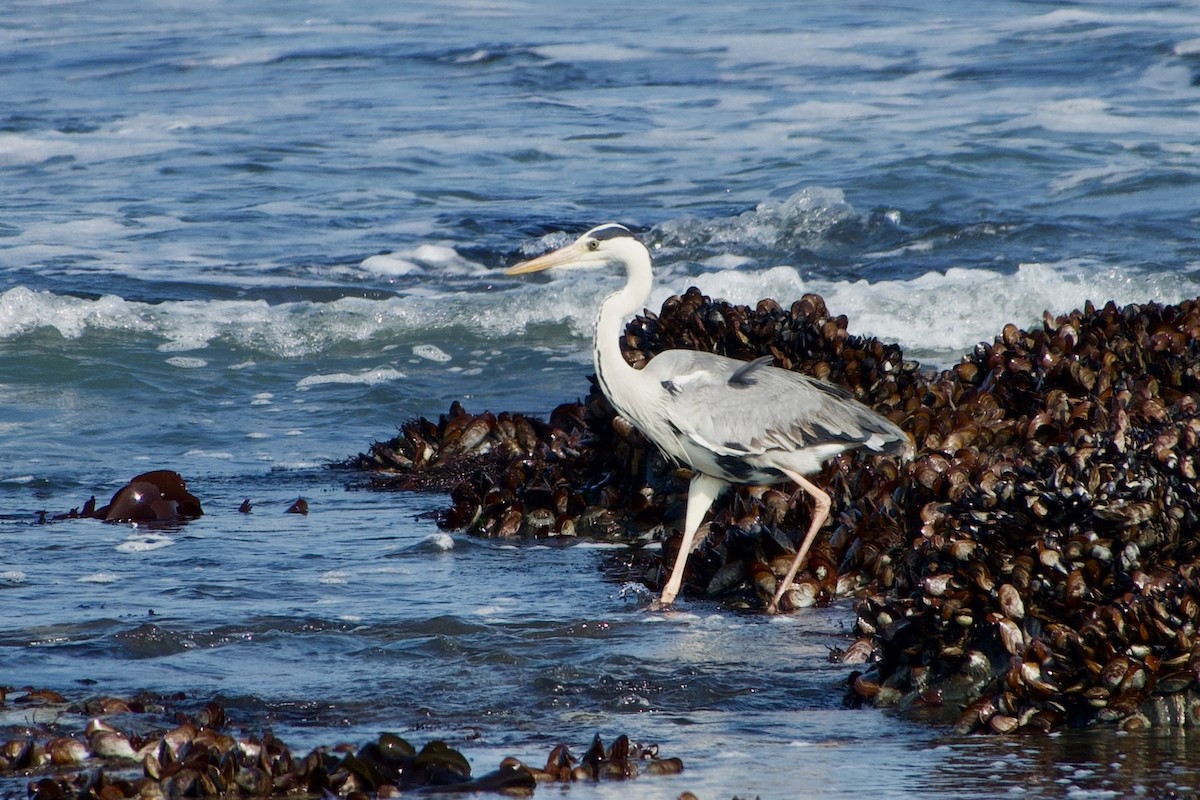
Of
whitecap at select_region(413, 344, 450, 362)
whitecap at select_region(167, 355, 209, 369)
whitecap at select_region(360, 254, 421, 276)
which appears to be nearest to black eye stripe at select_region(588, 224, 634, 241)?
whitecap at select_region(413, 344, 450, 362)

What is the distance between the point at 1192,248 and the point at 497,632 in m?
13.5

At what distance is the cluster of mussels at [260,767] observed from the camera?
14.4 ft

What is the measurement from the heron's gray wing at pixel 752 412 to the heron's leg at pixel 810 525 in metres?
0.19

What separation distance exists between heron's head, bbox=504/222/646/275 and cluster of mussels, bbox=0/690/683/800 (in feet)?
11.7

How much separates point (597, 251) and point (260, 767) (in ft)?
13.3

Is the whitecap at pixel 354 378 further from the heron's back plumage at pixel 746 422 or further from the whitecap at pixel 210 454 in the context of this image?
the heron's back plumage at pixel 746 422

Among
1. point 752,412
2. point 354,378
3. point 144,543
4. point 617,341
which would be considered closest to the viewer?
point 752,412

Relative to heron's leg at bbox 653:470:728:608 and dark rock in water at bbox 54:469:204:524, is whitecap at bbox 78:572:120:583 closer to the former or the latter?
dark rock in water at bbox 54:469:204:524

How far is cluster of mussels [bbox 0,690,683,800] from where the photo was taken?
172 inches

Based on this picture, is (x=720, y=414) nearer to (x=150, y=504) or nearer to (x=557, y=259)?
(x=557, y=259)

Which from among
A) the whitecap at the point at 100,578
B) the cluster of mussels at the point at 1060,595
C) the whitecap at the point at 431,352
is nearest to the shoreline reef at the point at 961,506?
the cluster of mussels at the point at 1060,595

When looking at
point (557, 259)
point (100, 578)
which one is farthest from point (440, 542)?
point (100, 578)

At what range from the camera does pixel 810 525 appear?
24.1 ft

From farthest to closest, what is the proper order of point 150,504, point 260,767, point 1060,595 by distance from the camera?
point 150,504 → point 1060,595 → point 260,767
